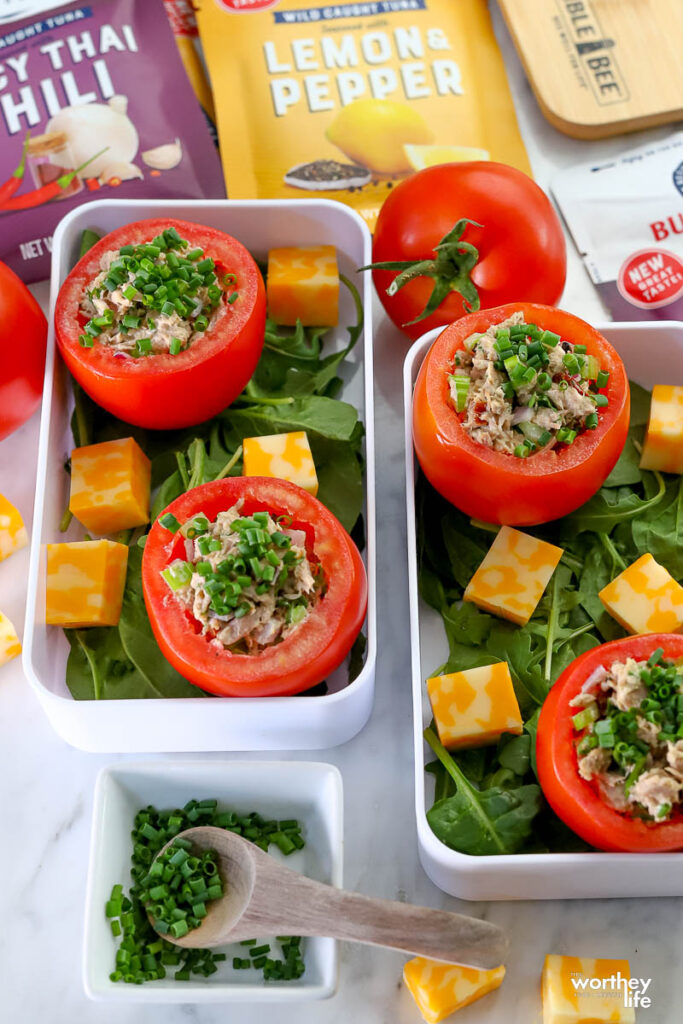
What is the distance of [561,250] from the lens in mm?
1479

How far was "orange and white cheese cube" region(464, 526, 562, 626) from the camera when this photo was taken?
4.13 feet

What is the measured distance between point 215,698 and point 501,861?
35 cm

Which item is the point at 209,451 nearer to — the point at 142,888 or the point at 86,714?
the point at 86,714

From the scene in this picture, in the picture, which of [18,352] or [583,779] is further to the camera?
[18,352]

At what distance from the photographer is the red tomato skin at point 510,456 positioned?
3.93ft

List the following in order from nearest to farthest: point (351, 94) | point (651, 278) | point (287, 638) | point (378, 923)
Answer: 1. point (378, 923)
2. point (287, 638)
3. point (651, 278)
4. point (351, 94)

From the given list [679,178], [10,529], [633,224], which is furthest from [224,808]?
[679,178]

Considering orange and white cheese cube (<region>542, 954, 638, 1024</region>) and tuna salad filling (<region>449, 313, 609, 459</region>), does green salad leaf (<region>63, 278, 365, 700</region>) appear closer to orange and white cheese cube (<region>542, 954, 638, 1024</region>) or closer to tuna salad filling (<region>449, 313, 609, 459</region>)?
tuna salad filling (<region>449, 313, 609, 459</region>)

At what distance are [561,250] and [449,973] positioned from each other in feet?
3.14

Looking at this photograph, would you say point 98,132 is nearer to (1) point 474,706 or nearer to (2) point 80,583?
(2) point 80,583

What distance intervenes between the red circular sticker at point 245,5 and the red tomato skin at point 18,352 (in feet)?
2.35

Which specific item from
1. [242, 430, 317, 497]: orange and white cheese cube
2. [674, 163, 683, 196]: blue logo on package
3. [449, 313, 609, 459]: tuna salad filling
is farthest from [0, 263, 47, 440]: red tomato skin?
[674, 163, 683, 196]: blue logo on package

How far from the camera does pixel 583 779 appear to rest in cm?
105

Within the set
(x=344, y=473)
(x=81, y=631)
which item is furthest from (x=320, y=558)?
(x=81, y=631)
